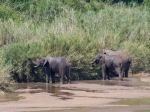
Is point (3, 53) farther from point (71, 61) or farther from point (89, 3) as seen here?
point (89, 3)

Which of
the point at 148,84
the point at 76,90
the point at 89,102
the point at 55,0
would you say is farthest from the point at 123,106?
the point at 55,0

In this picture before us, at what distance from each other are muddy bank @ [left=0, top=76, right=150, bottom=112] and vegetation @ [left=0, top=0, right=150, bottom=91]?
0.94 meters

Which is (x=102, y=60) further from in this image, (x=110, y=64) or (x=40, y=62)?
(x=40, y=62)

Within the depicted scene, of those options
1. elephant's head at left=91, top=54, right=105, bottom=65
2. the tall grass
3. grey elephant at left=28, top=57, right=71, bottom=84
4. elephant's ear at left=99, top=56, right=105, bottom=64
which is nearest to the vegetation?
the tall grass

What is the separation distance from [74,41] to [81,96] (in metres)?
5.63

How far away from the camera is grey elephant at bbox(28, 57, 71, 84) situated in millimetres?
24766

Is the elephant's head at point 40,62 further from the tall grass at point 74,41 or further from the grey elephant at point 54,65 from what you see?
the tall grass at point 74,41

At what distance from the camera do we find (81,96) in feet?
69.6

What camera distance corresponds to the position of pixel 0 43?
26156 millimetres

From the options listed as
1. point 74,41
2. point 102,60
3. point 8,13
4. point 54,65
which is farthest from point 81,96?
point 8,13

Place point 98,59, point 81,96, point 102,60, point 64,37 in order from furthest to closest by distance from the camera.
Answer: point 102,60
point 98,59
point 64,37
point 81,96

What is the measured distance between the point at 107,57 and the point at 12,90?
7165 millimetres

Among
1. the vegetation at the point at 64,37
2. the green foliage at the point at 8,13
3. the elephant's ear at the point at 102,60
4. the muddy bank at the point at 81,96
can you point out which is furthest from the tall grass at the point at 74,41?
the green foliage at the point at 8,13

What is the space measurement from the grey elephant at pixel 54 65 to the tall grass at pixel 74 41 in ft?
1.60
